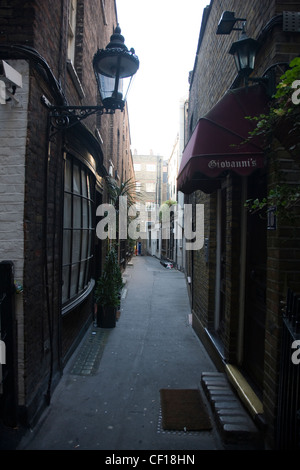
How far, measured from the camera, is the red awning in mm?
2770

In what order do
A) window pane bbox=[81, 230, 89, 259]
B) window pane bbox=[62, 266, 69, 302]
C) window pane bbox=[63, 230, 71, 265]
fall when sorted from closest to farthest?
window pane bbox=[63, 230, 71, 265] → window pane bbox=[62, 266, 69, 302] → window pane bbox=[81, 230, 89, 259]

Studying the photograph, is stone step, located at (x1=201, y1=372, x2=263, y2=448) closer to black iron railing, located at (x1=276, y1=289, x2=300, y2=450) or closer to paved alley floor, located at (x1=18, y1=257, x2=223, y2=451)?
paved alley floor, located at (x1=18, y1=257, x2=223, y2=451)

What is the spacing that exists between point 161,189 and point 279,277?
37.5 m

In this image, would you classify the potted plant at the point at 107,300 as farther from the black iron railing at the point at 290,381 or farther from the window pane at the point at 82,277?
the black iron railing at the point at 290,381

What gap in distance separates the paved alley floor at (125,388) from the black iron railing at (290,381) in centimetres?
82

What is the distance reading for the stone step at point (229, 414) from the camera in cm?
265

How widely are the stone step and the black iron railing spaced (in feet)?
1.22

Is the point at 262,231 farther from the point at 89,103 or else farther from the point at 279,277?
the point at 89,103

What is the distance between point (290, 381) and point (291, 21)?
114 inches

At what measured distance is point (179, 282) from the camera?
41.2 feet

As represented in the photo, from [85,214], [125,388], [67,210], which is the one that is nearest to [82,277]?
[85,214]

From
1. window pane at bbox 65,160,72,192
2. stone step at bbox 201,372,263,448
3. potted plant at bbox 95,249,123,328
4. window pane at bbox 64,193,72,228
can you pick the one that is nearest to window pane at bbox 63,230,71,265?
window pane at bbox 64,193,72,228

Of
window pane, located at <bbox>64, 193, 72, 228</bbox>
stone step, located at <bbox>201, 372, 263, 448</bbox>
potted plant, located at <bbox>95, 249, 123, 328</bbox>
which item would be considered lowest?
stone step, located at <bbox>201, 372, 263, 448</bbox>

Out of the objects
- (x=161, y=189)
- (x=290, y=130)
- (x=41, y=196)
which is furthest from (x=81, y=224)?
(x=161, y=189)
